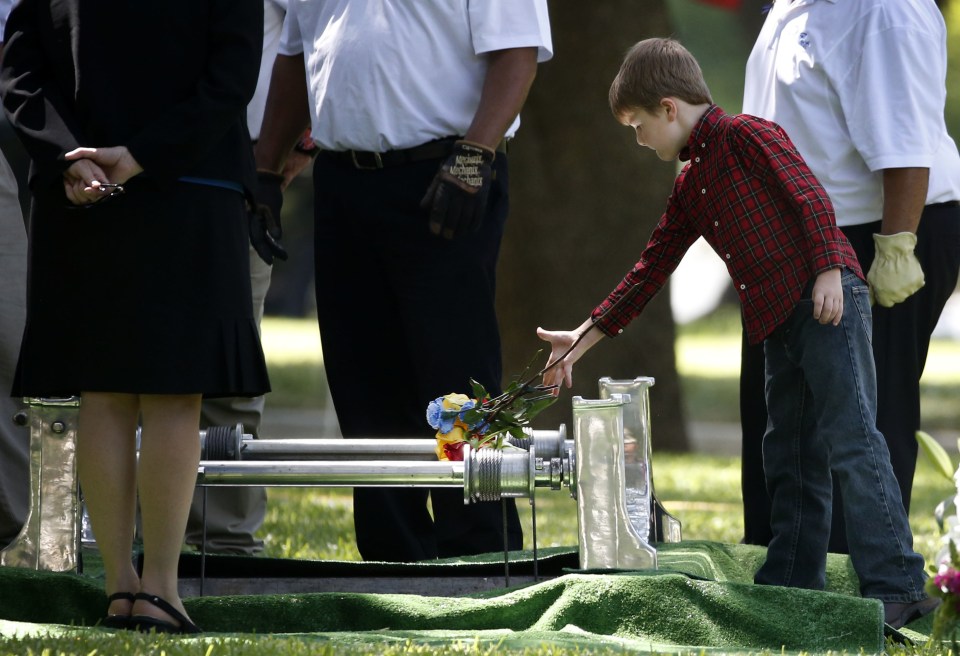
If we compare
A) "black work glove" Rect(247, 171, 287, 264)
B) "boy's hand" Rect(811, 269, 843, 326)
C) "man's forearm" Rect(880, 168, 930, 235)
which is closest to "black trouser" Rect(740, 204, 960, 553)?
"man's forearm" Rect(880, 168, 930, 235)

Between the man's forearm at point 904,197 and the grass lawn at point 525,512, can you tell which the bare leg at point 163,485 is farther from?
the man's forearm at point 904,197

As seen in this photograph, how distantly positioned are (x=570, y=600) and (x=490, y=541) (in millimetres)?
1212

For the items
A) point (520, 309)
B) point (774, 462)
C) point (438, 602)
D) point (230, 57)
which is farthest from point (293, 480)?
point (520, 309)

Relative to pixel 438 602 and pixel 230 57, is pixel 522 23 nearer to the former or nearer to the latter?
pixel 230 57

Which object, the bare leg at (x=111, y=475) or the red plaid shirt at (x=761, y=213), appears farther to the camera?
the red plaid shirt at (x=761, y=213)

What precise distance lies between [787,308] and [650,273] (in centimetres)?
50

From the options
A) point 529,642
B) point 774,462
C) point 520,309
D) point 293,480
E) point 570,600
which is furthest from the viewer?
point 520,309

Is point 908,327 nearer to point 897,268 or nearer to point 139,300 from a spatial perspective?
point 897,268

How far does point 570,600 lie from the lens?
343cm

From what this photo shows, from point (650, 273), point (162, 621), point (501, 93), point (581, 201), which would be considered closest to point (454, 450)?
point (650, 273)

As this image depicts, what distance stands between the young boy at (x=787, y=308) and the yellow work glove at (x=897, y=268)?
0.33 metres

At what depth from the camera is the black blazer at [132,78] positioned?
3414mm

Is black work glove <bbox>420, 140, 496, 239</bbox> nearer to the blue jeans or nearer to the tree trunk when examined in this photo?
the blue jeans

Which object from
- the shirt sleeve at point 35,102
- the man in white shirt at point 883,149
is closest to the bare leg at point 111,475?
the shirt sleeve at point 35,102
